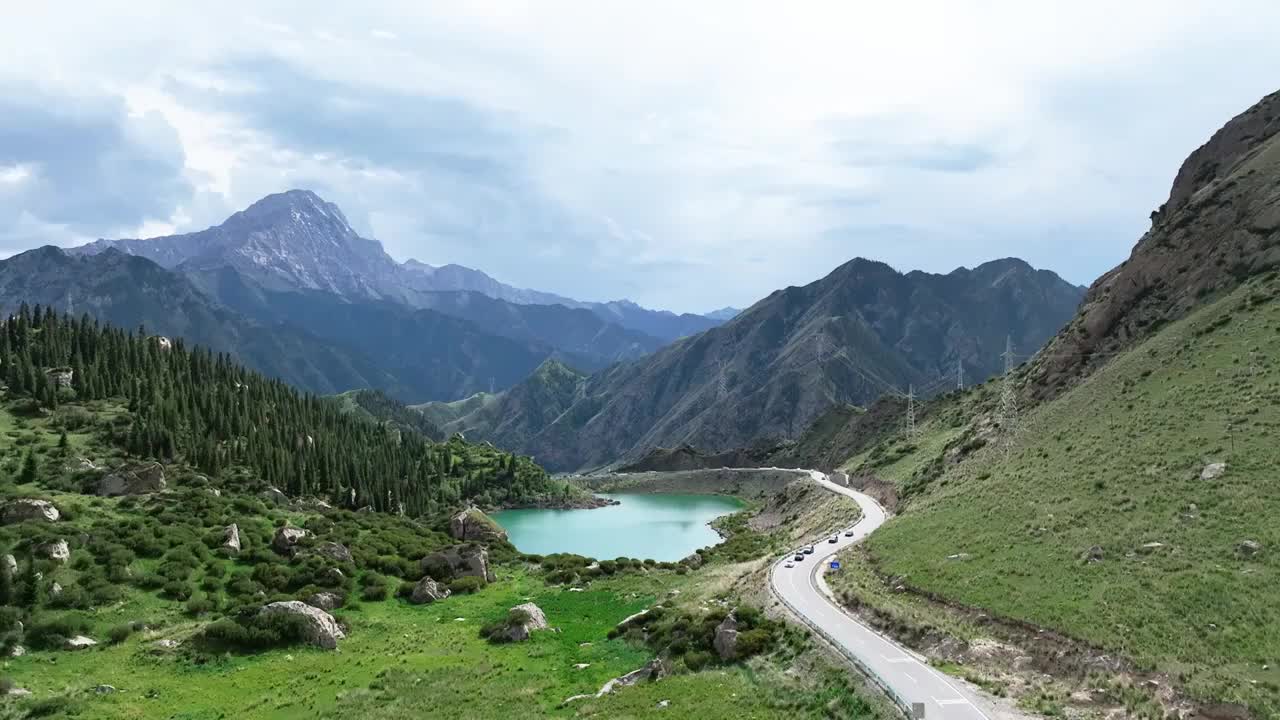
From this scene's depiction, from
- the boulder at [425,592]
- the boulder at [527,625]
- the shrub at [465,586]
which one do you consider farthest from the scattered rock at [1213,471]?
the boulder at [425,592]

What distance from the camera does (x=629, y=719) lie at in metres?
33.5

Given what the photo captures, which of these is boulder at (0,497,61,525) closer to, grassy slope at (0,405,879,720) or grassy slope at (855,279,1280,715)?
grassy slope at (0,405,879,720)

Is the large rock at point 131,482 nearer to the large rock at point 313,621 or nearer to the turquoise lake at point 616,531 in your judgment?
the large rock at point 313,621

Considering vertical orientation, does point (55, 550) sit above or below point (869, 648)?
above

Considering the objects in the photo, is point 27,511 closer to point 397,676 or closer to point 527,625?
point 397,676

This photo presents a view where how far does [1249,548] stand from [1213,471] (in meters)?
11.8

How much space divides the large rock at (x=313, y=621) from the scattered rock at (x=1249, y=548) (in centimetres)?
5315

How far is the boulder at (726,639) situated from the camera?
42.8 metres

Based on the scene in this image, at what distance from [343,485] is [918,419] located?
12156cm

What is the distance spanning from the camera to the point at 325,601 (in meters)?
57.8

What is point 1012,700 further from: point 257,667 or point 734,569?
point 734,569

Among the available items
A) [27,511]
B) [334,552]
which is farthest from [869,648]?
[27,511]

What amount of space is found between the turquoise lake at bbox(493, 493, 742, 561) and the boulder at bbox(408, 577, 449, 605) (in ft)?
164

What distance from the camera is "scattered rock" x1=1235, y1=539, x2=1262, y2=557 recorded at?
39.1 meters
